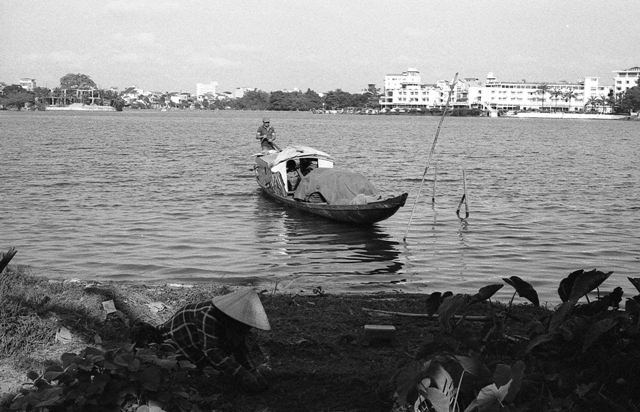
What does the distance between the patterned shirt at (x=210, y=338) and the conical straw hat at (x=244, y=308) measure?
0.16 meters

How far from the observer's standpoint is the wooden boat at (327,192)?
58.7ft

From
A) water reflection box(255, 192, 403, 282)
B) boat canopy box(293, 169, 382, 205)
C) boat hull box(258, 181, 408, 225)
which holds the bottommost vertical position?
water reflection box(255, 192, 403, 282)

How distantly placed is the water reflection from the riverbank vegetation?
6.41 m

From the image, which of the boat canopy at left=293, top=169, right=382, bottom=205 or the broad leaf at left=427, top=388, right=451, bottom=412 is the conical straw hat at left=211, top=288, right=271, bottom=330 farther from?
the boat canopy at left=293, top=169, right=382, bottom=205

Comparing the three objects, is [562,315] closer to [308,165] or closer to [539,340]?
[539,340]

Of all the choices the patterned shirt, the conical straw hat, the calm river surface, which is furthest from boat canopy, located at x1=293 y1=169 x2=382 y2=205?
the conical straw hat

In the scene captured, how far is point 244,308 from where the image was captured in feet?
18.7

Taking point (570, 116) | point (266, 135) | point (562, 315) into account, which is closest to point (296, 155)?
point (266, 135)

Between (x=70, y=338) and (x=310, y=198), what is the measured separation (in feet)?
45.0

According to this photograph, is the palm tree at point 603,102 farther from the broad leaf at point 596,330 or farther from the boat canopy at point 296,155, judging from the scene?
the broad leaf at point 596,330

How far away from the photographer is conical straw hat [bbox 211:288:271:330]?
18.5 feet

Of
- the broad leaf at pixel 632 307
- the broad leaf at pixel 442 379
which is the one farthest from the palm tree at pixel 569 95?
the broad leaf at pixel 442 379

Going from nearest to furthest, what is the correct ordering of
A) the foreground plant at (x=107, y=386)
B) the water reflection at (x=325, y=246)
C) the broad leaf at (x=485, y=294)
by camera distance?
the foreground plant at (x=107, y=386), the broad leaf at (x=485, y=294), the water reflection at (x=325, y=246)

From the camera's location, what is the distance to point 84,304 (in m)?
7.86
